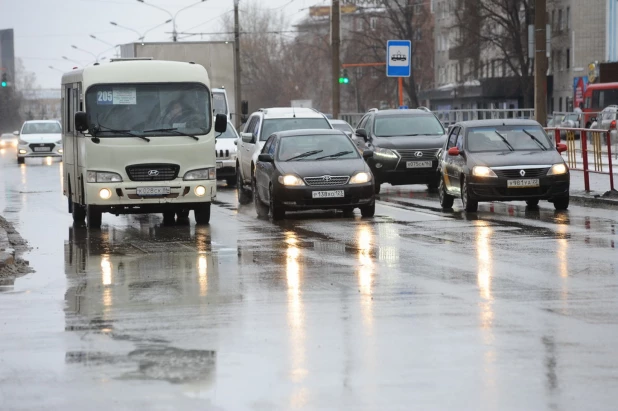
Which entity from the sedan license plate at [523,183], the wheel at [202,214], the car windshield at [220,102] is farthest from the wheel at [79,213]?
the car windshield at [220,102]

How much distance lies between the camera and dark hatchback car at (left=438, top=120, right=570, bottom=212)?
2172cm

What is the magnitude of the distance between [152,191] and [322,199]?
274cm

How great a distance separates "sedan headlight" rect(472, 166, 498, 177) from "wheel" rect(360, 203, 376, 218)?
1808mm

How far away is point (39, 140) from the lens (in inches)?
2165

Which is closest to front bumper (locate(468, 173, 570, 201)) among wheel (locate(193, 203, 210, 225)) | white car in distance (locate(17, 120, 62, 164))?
wheel (locate(193, 203, 210, 225))

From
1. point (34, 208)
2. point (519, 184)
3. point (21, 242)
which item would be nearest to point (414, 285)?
point (21, 242)

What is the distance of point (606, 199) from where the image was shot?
78.7 ft

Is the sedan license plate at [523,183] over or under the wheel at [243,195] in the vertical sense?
over

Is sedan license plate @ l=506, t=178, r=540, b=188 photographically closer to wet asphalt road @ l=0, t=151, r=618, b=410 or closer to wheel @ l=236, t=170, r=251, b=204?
wet asphalt road @ l=0, t=151, r=618, b=410

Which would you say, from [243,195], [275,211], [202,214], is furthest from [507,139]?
[243,195]

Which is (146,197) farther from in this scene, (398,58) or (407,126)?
(398,58)

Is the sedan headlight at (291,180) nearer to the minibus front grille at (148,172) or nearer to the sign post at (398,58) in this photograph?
the minibus front grille at (148,172)

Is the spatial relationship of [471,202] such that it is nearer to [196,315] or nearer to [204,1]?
[196,315]

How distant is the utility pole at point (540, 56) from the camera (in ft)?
94.0
